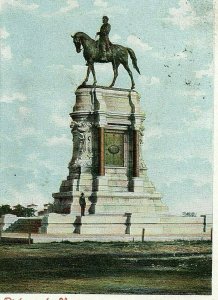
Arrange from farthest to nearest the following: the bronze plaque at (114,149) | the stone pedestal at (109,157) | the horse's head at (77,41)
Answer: the bronze plaque at (114,149) → the stone pedestal at (109,157) → the horse's head at (77,41)

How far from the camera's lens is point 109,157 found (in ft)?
91.4

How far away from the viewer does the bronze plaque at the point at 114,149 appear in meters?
27.8

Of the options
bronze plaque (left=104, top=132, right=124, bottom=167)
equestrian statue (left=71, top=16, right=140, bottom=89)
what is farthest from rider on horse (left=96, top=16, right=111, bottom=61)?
bronze plaque (left=104, top=132, right=124, bottom=167)

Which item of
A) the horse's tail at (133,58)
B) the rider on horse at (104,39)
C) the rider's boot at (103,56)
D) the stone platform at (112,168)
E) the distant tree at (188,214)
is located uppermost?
the rider on horse at (104,39)

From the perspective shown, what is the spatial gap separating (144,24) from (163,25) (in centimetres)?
66

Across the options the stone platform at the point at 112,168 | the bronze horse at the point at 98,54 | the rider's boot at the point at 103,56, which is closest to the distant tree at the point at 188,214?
the stone platform at the point at 112,168

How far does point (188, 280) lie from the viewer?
1862 centimetres

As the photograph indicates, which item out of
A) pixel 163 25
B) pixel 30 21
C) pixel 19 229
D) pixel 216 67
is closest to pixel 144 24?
pixel 163 25

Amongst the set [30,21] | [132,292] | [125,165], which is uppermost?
[30,21]

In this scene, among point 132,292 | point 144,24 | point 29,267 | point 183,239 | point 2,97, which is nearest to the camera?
point 132,292

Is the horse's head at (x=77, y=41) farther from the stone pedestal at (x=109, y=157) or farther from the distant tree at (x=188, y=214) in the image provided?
the distant tree at (x=188, y=214)

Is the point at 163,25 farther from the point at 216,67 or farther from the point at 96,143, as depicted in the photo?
the point at 96,143

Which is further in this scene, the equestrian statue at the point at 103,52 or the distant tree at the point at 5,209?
the equestrian statue at the point at 103,52

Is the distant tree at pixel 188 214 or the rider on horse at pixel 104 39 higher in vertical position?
the rider on horse at pixel 104 39
